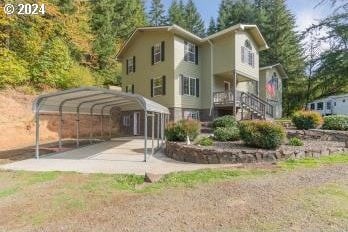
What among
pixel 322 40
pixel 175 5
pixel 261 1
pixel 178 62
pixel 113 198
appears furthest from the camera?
pixel 175 5

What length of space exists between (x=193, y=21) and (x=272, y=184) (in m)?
47.4

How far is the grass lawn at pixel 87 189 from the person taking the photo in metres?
6.57

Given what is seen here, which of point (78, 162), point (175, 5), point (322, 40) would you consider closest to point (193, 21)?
point (175, 5)

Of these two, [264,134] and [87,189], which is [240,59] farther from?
[87,189]

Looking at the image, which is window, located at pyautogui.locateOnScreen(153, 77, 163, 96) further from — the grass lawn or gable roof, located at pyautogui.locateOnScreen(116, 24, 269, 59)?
the grass lawn

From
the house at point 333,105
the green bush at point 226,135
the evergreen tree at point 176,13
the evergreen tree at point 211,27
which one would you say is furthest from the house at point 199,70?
the evergreen tree at point 176,13

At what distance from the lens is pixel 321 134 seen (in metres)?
16.3

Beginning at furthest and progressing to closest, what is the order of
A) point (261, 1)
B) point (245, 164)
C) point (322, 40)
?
point (261, 1) < point (322, 40) < point (245, 164)

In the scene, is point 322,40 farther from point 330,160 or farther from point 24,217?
point 24,217

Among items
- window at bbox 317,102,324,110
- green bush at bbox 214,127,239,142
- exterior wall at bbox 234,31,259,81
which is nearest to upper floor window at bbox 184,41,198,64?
exterior wall at bbox 234,31,259,81

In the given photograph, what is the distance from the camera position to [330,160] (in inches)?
450

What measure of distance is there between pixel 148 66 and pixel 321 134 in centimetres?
1454

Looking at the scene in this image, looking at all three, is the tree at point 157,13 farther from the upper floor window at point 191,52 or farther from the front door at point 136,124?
the upper floor window at point 191,52

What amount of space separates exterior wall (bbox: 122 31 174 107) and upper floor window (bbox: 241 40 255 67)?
5640 millimetres
